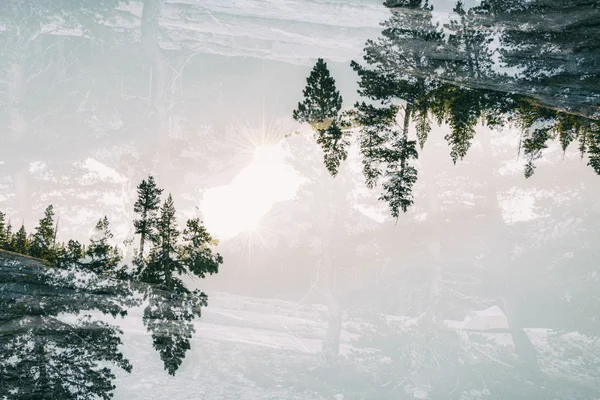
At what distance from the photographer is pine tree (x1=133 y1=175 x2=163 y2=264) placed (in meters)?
5.64

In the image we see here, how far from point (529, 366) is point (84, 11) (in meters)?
45.5

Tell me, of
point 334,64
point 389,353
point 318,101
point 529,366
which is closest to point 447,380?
point 389,353

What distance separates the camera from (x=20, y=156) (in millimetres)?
36031

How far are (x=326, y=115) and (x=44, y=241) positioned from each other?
16.6ft

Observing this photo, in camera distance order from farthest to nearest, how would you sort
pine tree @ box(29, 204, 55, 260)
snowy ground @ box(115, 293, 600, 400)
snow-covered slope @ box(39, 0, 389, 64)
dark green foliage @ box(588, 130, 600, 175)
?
snow-covered slope @ box(39, 0, 389, 64)
snowy ground @ box(115, 293, 600, 400)
pine tree @ box(29, 204, 55, 260)
dark green foliage @ box(588, 130, 600, 175)

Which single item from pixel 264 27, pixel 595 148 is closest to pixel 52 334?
pixel 595 148

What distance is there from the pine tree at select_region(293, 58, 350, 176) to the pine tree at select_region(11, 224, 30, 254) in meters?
4.96

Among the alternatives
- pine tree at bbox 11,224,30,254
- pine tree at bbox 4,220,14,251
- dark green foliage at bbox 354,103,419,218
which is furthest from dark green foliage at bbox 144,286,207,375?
dark green foliage at bbox 354,103,419,218

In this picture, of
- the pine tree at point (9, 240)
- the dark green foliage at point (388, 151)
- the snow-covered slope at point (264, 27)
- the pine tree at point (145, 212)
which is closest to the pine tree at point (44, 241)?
the pine tree at point (9, 240)

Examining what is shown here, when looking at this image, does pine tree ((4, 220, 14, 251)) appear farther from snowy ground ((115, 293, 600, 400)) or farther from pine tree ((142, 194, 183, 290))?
snowy ground ((115, 293, 600, 400))

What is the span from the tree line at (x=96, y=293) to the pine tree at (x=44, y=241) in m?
0.01

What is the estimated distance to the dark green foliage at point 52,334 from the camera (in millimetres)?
5055

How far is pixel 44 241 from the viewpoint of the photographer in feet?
19.8

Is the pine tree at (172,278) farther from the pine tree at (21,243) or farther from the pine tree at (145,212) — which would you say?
the pine tree at (21,243)
